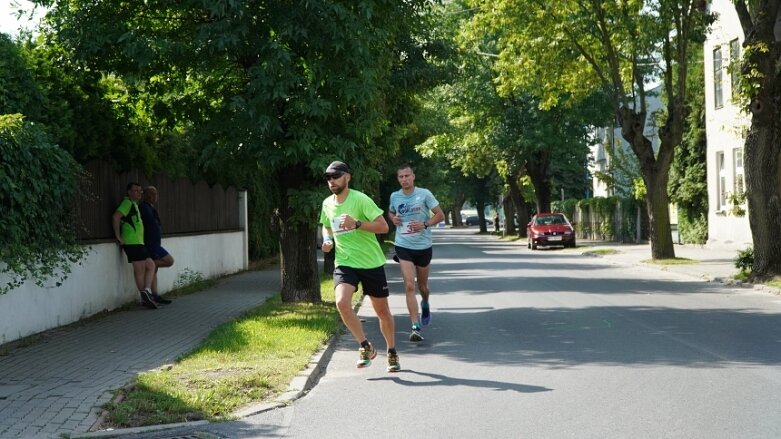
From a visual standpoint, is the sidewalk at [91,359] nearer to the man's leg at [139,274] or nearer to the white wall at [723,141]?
the man's leg at [139,274]

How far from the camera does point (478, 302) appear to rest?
16109mm

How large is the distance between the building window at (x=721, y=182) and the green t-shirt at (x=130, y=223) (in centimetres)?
2361

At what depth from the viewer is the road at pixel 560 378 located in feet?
21.6

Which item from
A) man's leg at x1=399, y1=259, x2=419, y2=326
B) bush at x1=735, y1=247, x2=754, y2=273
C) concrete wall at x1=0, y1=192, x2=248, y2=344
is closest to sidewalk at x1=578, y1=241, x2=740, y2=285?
bush at x1=735, y1=247, x2=754, y2=273

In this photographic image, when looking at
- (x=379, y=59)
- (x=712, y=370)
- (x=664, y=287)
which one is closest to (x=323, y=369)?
(x=712, y=370)

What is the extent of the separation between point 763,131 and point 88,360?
13033 millimetres

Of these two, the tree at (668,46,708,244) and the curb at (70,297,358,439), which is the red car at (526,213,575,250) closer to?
the tree at (668,46,708,244)

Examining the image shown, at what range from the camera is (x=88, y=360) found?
9.43 m

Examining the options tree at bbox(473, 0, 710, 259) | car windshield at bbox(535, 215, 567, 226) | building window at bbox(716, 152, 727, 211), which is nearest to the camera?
tree at bbox(473, 0, 710, 259)

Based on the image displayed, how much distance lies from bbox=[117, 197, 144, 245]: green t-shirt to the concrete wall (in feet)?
0.86

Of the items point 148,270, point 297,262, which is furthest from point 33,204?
point 297,262

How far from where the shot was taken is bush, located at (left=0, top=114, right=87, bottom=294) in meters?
10.0

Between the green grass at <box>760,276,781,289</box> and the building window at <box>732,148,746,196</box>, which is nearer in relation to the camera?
the green grass at <box>760,276,781,289</box>

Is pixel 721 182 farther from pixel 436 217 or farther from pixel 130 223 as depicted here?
pixel 436 217
